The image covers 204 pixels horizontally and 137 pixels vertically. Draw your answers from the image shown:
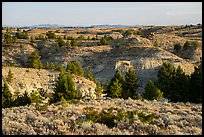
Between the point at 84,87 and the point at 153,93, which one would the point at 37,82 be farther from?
the point at 153,93

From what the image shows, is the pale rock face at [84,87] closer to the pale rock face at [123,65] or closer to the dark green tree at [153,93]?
the dark green tree at [153,93]

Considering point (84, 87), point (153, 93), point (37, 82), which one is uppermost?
point (153, 93)

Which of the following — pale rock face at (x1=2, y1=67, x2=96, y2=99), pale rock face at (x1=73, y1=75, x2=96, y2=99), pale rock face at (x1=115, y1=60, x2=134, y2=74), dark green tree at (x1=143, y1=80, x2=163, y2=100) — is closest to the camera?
dark green tree at (x1=143, y1=80, x2=163, y2=100)

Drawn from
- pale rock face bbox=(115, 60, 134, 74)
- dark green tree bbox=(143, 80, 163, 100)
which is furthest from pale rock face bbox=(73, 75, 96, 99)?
pale rock face bbox=(115, 60, 134, 74)

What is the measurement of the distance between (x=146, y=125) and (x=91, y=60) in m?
56.2

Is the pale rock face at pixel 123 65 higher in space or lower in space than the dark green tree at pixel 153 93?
lower

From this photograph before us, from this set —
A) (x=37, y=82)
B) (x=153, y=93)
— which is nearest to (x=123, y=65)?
(x=37, y=82)

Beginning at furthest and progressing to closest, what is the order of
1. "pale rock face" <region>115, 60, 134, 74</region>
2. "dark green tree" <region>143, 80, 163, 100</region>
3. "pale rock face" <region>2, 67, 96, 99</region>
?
"pale rock face" <region>115, 60, 134, 74</region>, "pale rock face" <region>2, 67, 96, 99</region>, "dark green tree" <region>143, 80, 163, 100</region>

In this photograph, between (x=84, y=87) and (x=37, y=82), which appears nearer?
(x=84, y=87)

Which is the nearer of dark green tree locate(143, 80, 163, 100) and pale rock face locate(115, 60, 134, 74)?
dark green tree locate(143, 80, 163, 100)

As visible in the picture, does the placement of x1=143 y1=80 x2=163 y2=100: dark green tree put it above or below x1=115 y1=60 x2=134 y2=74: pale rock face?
above

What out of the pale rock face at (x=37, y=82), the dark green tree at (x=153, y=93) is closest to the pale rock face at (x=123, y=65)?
the pale rock face at (x=37, y=82)

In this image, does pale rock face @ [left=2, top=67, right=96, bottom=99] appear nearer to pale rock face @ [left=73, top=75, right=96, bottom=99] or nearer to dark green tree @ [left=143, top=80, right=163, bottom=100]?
pale rock face @ [left=73, top=75, right=96, bottom=99]

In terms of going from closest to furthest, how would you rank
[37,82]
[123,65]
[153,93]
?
[153,93]
[37,82]
[123,65]
